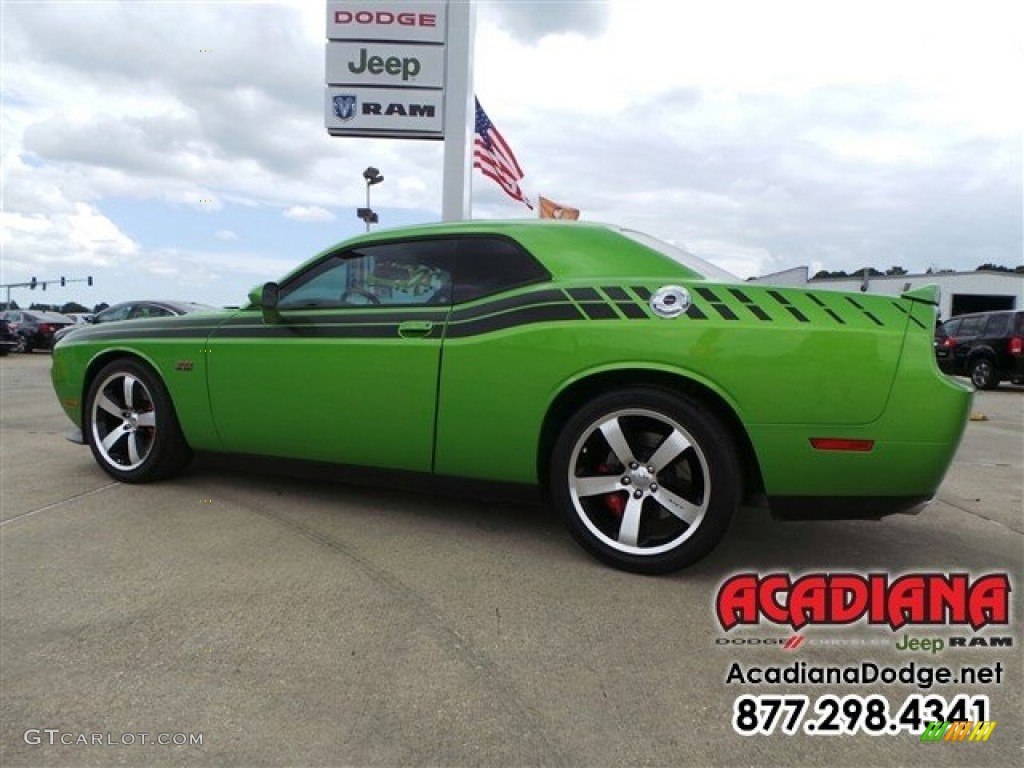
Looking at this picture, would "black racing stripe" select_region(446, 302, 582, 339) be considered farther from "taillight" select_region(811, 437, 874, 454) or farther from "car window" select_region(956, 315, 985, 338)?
"car window" select_region(956, 315, 985, 338)

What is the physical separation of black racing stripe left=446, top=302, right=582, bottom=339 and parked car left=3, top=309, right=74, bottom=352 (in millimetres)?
21459

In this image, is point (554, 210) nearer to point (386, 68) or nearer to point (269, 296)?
point (386, 68)

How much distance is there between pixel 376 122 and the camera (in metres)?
10.2

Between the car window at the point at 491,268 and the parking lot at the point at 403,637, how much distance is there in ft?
3.92

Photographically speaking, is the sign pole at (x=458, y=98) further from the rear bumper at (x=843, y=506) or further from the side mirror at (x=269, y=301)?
the rear bumper at (x=843, y=506)

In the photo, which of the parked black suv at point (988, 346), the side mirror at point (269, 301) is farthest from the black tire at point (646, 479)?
the parked black suv at point (988, 346)

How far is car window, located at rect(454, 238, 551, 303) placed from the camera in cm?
319

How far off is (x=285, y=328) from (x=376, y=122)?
745 cm

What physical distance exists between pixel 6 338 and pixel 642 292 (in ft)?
68.7

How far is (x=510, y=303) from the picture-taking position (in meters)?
→ 3.13

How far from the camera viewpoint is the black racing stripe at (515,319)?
118 inches

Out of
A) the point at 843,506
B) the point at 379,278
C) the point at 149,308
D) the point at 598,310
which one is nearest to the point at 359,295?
the point at 379,278

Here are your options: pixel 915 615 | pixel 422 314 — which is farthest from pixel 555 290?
pixel 915 615

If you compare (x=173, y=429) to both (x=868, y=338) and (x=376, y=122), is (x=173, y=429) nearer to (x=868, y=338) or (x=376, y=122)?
(x=868, y=338)
